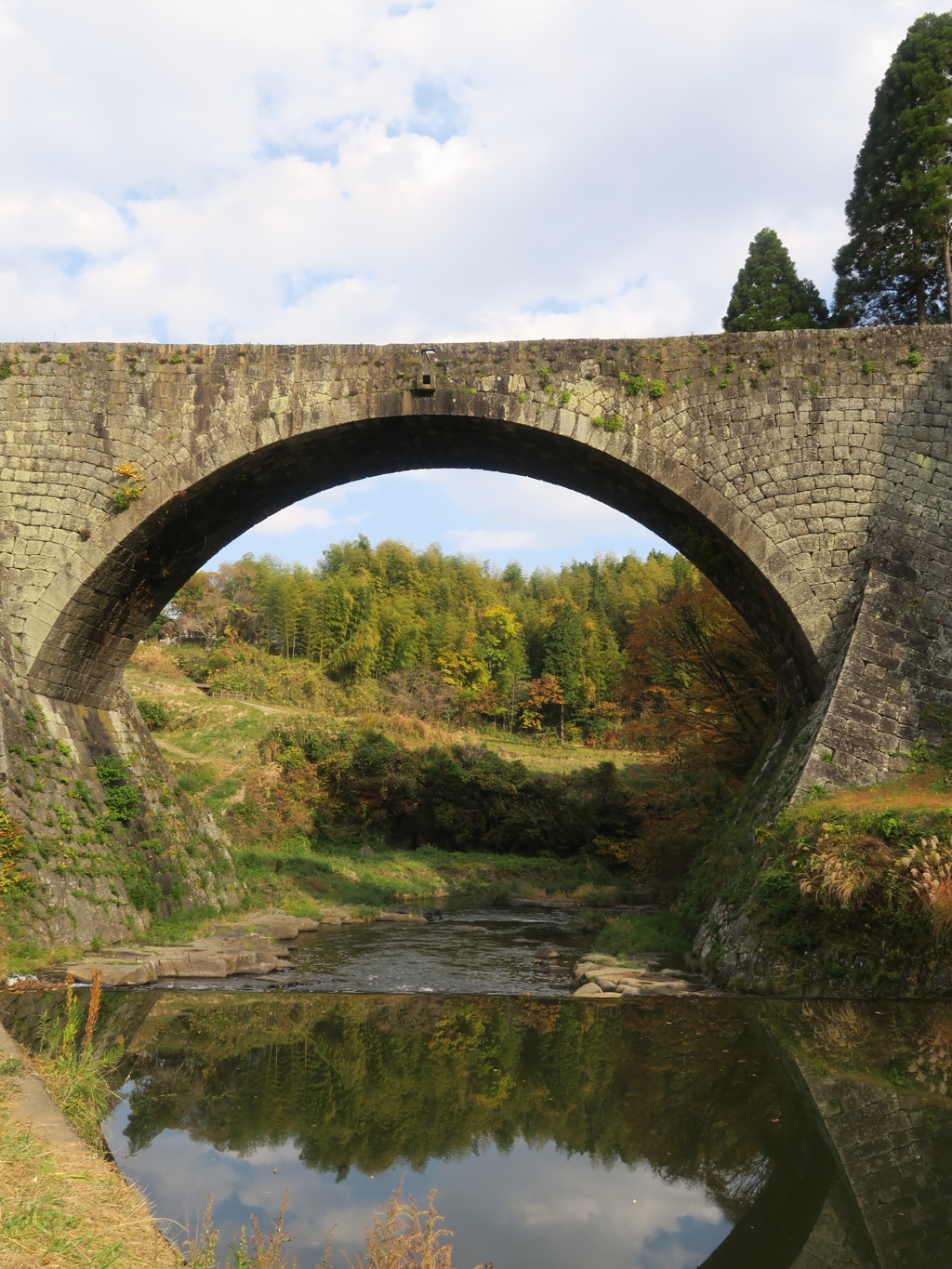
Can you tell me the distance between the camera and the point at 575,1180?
14.8 feet

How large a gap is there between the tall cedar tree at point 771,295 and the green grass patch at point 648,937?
2015cm

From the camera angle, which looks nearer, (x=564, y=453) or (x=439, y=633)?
(x=564, y=453)

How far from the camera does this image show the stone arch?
1159 cm

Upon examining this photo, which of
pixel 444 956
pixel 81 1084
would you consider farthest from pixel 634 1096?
pixel 444 956

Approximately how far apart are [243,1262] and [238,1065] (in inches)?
127

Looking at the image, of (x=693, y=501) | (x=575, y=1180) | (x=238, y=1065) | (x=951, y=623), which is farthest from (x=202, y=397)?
(x=575, y=1180)

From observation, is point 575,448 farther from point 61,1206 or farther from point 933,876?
point 61,1206

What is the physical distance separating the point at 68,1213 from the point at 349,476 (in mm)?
11995

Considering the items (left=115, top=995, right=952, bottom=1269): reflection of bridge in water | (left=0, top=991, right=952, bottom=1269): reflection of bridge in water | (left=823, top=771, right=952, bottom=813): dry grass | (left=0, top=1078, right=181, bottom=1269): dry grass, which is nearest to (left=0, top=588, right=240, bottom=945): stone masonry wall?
(left=0, top=991, right=952, bottom=1269): reflection of bridge in water

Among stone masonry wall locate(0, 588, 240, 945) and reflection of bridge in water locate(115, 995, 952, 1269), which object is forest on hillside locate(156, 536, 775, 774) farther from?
reflection of bridge in water locate(115, 995, 952, 1269)

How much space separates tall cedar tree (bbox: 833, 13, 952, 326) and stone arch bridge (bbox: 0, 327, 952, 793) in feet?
43.8

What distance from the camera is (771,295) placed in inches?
1093

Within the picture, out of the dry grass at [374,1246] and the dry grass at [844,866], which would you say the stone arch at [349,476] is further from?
the dry grass at [374,1246]

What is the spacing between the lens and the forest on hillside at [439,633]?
4500 cm
